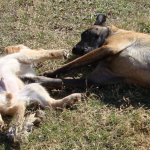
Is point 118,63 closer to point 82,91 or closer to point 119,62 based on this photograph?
point 119,62

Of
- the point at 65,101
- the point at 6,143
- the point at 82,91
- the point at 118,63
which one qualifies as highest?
the point at 118,63

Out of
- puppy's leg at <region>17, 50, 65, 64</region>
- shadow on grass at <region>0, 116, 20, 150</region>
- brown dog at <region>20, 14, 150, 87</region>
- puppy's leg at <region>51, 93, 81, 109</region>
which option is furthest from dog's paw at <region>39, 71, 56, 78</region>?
shadow on grass at <region>0, 116, 20, 150</region>

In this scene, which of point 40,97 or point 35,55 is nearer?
point 40,97

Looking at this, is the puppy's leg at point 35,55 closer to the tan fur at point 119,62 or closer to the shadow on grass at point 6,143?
the tan fur at point 119,62

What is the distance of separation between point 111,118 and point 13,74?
1958 millimetres

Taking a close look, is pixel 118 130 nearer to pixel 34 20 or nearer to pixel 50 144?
pixel 50 144

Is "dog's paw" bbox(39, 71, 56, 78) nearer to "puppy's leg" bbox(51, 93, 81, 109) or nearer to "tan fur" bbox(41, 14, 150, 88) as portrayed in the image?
"tan fur" bbox(41, 14, 150, 88)

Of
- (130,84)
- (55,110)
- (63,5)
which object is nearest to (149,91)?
(130,84)

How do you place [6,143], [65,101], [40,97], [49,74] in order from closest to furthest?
[6,143]
[65,101]
[40,97]
[49,74]

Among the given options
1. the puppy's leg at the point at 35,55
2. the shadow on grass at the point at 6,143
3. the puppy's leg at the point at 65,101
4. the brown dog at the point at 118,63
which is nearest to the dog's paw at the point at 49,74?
the brown dog at the point at 118,63

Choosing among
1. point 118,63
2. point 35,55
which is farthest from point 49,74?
point 118,63

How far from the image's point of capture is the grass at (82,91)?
12.1 ft

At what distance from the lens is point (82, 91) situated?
4.79m

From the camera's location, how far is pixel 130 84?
4801 millimetres
